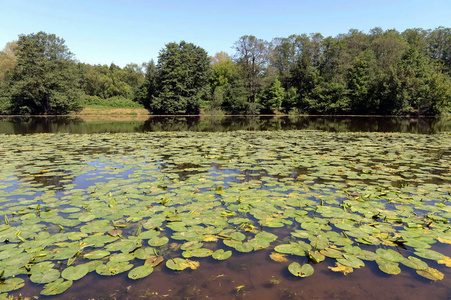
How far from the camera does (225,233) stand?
328 cm

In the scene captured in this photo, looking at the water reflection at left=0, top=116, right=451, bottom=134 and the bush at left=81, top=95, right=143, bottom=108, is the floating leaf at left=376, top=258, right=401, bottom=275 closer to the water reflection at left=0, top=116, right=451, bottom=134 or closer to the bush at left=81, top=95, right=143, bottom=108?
the water reflection at left=0, top=116, right=451, bottom=134

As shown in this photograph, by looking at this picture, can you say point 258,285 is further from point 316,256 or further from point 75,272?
point 75,272

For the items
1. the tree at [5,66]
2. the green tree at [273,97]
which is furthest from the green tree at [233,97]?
the tree at [5,66]

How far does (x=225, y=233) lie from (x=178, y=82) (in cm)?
4266

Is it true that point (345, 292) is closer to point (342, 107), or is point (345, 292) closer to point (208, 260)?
point (208, 260)

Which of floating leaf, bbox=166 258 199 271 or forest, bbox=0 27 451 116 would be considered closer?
floating leaf, bbox=166 258 199 271

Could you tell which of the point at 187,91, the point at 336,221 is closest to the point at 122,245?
the point at 336,221

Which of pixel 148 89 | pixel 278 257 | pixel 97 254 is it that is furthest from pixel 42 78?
pixel 278 257

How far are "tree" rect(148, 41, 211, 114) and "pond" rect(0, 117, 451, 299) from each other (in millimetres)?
37369

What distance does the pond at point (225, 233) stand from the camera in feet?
7.92

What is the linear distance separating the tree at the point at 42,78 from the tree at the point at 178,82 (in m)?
13.0

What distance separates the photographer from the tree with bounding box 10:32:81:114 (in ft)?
126

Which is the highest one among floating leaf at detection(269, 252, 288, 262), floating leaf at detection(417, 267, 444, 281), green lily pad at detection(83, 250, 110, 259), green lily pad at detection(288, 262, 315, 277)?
green lily pad at detection(83, 250, 110, 259)

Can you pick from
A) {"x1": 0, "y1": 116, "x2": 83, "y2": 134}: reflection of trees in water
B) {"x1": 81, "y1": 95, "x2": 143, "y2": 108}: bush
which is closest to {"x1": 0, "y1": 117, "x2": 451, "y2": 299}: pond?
{"x1": 0, "y1": 116, "x2": 83, "y2": 134}: reflection of trees in water
